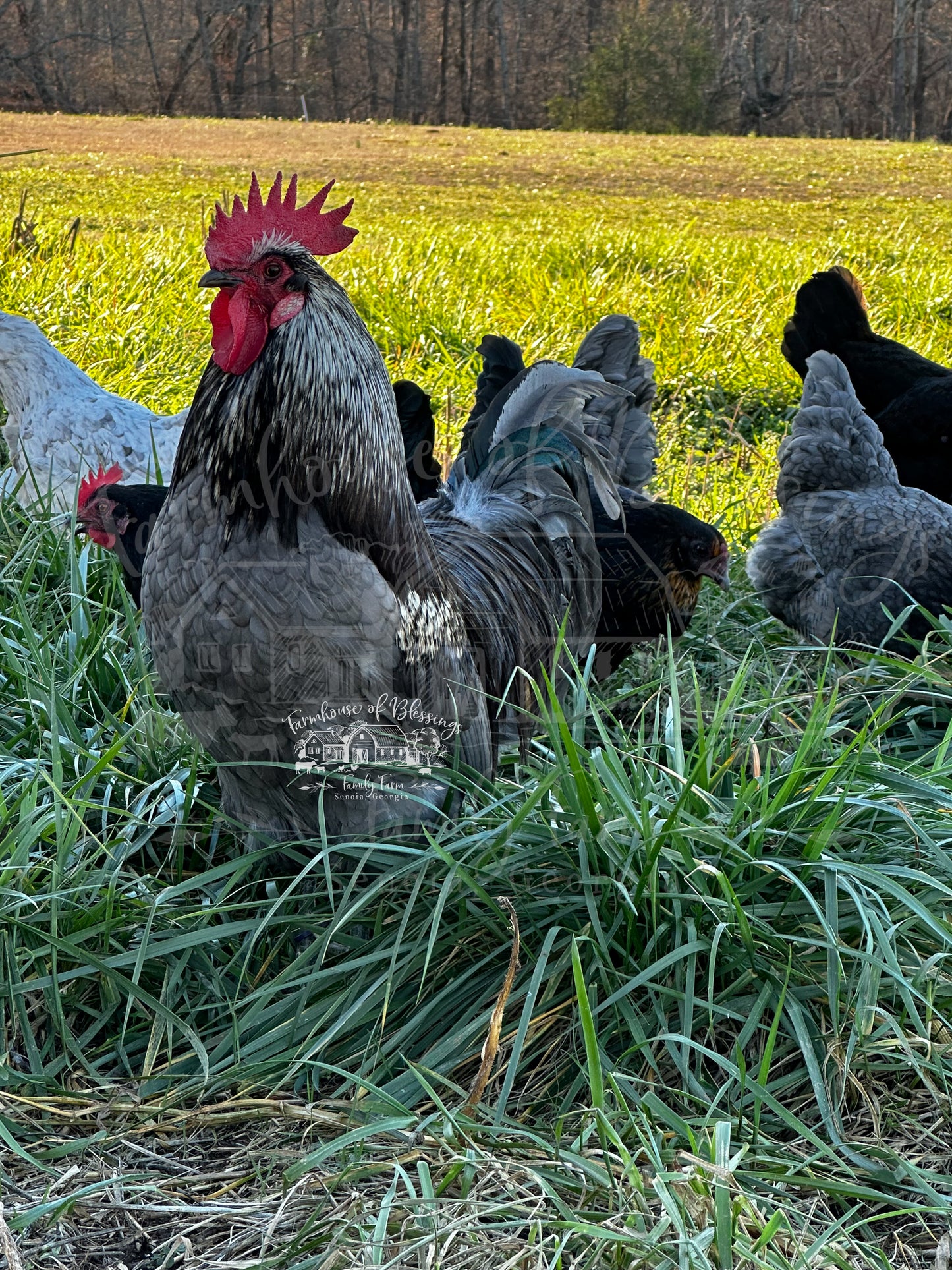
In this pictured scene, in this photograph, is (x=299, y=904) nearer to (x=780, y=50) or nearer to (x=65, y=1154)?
(x=65, y=1154)

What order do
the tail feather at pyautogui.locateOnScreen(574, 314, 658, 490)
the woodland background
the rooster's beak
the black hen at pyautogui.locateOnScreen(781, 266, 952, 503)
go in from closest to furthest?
the rooster's beak
the tail feather at pyautogui.locateOnScreen(574, 314, 658, 490)
the black hen at pyautogui.locateOnScreen(781, 266, 952, 503)
the woodland background

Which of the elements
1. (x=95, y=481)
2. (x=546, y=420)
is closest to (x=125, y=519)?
(x=95, y=481)

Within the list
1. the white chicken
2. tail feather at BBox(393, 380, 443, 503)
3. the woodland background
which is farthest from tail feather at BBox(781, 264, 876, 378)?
the woodland background

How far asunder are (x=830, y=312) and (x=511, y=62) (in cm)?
1505

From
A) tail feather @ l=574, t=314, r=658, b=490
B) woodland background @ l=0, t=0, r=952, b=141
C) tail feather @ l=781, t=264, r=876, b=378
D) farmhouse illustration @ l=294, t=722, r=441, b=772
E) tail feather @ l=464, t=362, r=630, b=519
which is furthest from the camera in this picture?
woodland background @ l=0, t=0, r=952, b=141

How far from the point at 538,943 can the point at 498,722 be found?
800mm

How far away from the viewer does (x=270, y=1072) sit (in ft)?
6.55

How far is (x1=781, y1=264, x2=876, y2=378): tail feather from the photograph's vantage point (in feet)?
15.2

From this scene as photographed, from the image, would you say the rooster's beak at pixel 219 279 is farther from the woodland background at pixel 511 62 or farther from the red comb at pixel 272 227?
the woodland background at pixel 511 62

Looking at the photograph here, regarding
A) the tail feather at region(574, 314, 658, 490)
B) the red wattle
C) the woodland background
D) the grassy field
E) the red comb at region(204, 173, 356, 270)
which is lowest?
the grassy field

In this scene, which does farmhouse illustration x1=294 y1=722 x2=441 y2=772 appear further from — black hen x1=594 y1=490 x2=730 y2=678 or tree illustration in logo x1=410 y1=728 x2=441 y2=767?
black hen x1=594 y1=490 x2=730 y2=678

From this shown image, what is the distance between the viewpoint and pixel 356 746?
213 centimetres

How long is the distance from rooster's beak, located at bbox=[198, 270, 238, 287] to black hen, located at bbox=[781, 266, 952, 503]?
9.85 ft

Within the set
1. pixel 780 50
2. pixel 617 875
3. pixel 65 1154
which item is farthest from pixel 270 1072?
pixel 780 50
